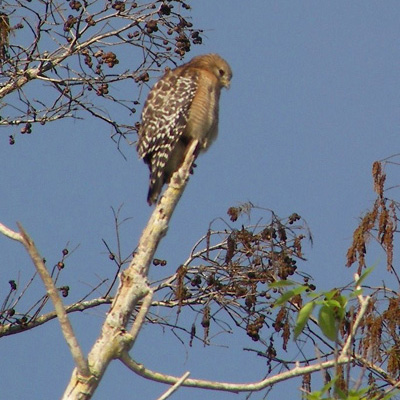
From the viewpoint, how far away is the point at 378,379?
7.76 meters

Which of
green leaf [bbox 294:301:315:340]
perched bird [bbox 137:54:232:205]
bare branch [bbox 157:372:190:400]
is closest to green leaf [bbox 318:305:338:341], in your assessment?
green leaf [bbox 294:301:315:340]

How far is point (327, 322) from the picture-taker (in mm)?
4113

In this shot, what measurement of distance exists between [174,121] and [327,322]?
16.4ft

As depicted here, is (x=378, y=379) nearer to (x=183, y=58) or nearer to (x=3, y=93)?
(x=183, y=58)

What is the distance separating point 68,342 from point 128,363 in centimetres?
43

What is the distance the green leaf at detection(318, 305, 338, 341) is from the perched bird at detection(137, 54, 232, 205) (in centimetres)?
430

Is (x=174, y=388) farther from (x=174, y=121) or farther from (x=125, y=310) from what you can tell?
(x=174, y=121)

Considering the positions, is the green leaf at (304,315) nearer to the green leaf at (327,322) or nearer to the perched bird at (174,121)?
the green leaf at (327,322)

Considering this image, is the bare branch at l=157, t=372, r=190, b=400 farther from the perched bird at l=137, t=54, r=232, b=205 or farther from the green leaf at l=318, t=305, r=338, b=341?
the perched bird at l=137, t=54, r=232, b=205

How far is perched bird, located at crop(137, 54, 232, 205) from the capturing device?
28.6ft

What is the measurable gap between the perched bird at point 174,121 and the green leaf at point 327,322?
4.30 meters

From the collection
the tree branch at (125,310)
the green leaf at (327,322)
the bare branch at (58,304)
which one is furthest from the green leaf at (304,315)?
the bare branch at (58,304)

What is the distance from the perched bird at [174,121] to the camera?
8.73 m

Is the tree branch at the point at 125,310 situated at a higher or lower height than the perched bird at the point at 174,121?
lower
